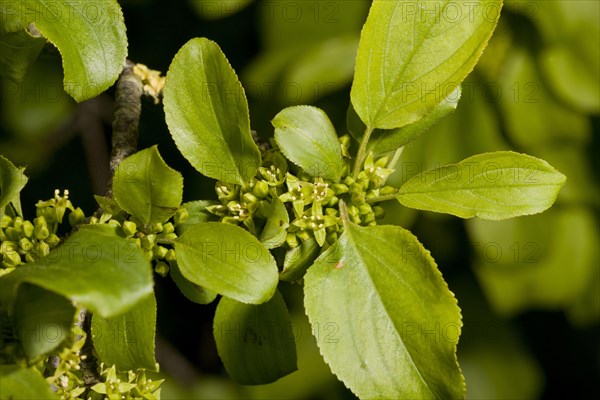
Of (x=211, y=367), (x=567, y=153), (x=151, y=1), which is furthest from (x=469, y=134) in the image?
A: (x=211, y=367)

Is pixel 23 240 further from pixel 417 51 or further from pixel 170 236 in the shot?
pixel 417 51

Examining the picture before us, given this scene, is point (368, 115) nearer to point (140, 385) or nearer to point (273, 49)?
point (140, 385)

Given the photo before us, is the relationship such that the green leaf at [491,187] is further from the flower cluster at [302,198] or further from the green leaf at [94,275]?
the green leaf at [94,275]

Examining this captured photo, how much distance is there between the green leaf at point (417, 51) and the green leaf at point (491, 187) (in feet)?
0.19

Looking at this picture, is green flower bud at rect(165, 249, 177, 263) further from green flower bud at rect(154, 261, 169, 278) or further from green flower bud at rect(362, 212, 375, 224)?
green flower bud at rect(362, 212, 375, 224)

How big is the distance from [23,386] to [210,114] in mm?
257

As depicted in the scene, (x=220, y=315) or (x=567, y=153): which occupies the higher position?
(x=220, y=315)

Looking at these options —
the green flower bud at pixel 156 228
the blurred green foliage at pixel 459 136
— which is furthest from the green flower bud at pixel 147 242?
the blurred green foliage at pixel 459 136

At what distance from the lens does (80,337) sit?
24.5 inches

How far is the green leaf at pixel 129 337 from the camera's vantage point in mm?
598

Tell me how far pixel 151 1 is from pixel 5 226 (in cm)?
100

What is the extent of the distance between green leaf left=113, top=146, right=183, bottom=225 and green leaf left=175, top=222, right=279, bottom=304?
38 millimetres

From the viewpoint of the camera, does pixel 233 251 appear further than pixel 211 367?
No

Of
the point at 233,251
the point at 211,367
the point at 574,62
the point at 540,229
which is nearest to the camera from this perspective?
the point at 233,251
